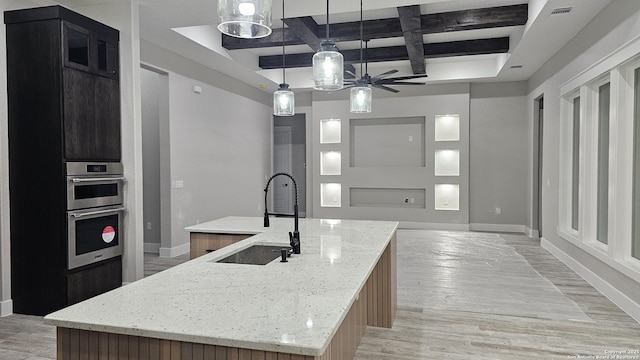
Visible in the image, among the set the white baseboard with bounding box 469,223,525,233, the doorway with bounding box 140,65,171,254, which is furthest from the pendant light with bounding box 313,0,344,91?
the white baseboard with bounding box 469,223,525,233

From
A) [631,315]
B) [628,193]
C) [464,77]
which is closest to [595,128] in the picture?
[628,193]

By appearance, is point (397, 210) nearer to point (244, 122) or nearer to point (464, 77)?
point (464, 77)

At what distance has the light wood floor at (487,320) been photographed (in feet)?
9.14

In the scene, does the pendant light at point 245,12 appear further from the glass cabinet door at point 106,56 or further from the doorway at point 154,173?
A: the doorway at point 154,173

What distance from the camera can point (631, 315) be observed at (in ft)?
11.2

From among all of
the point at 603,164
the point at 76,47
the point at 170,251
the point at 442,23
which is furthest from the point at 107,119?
the point at 603,164

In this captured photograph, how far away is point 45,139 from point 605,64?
201 inches

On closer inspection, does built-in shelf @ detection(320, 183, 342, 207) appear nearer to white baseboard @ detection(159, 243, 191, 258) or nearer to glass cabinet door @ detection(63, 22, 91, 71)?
white baseboard @ detection(159, 243, 191, 258)

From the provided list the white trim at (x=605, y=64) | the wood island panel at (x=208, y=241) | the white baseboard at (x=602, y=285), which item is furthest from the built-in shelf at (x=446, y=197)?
the wood island panel at (x=208, y=241)

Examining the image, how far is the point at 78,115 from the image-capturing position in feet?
11.3

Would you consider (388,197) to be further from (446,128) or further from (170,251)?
(170,251)

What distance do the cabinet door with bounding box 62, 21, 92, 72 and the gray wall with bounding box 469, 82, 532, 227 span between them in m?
6.87

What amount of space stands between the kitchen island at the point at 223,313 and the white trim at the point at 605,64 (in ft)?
9.82

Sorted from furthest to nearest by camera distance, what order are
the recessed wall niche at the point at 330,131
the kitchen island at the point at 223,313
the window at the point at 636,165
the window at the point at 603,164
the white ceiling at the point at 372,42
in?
the recessed wall niche at the point at 330,131 → the window at the point at 603,164 → the white ceiling at the point at 372,42 → the window at the point at 636,165 → the kitchen island at the point at 223,313
